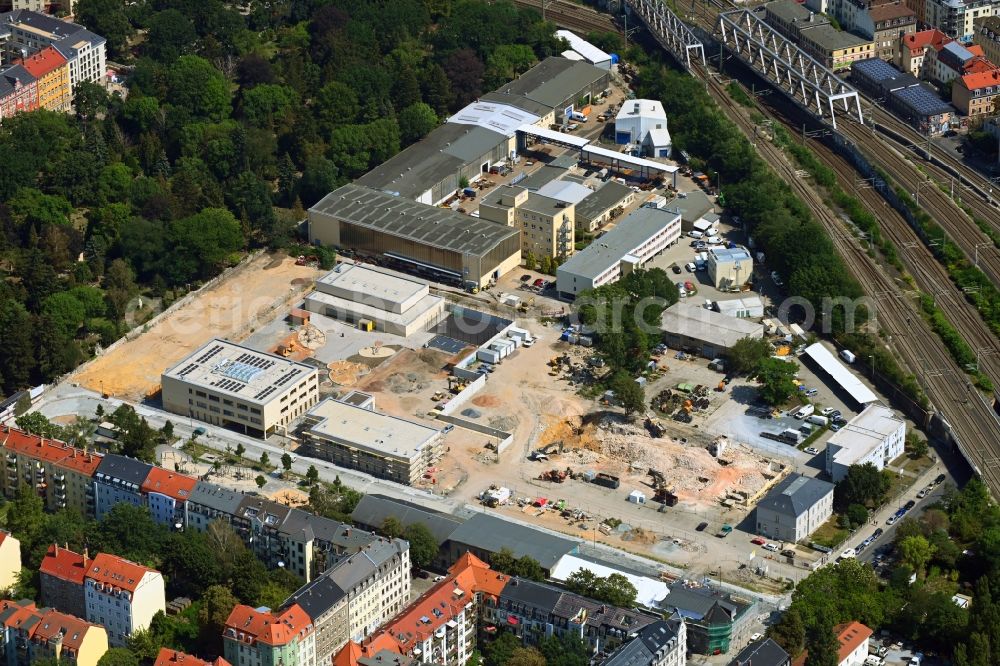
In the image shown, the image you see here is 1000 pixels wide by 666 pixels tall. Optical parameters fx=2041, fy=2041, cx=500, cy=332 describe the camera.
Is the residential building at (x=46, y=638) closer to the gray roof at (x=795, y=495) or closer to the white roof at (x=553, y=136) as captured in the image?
the gray roof at (x=795, y=495)

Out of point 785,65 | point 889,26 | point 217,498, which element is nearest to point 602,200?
point 785,65

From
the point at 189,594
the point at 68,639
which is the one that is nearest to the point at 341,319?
the point at 189,594

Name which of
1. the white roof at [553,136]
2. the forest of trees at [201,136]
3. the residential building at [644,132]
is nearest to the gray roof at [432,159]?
the forest of trees at [201,136]

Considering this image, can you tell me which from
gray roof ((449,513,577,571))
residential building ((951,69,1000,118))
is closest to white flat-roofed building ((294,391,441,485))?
gray roof ((449,513,577,571))

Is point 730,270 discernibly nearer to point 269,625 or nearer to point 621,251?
point 621,251

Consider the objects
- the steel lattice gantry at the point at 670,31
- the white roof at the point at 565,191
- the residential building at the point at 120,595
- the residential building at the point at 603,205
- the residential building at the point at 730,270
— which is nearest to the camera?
the residential building at the point at 120,595

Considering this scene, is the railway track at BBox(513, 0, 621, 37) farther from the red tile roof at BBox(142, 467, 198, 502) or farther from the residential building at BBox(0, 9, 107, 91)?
the red tile roof at BBox(142, 467, 198, 502)

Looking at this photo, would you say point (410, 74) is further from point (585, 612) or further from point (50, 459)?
point (585, 612)
